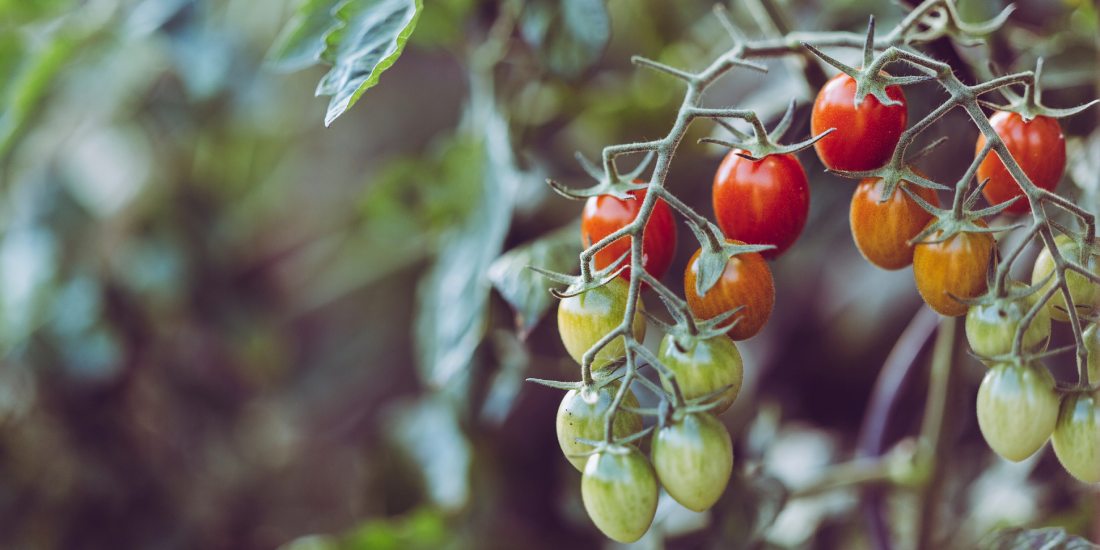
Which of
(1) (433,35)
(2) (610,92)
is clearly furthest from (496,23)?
(2) (610,92)

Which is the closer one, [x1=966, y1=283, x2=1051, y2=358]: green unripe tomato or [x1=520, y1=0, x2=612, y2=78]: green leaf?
[x1=966, y1=283, x2=1051, y2=358]: green unripe tomato

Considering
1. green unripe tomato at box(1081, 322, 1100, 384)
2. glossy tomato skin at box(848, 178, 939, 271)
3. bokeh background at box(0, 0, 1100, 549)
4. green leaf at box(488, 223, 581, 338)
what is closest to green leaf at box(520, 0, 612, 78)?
bokeh background at box(0, 0, 1100, 549)

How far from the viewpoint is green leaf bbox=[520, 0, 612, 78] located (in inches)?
24.2

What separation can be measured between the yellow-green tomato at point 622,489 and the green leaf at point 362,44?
0.64ft

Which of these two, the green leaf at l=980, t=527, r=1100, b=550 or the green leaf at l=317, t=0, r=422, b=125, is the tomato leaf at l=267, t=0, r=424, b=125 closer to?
the green leaf at l=317, t=0, r=422, b=125

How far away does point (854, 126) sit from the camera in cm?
43

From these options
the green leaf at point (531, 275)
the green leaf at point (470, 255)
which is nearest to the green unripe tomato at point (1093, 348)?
the green leaf at point (531, 275)

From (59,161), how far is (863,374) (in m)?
1.01

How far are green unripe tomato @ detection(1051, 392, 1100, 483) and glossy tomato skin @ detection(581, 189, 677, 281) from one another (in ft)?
0.64

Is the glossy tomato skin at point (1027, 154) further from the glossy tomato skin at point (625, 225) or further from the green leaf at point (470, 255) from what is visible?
the green leaf at point (470, 255)

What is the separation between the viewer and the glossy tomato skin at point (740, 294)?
16.6 inches

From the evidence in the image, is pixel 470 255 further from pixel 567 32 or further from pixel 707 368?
pixel 707 368

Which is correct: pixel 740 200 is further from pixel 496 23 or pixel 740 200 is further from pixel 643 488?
pixel 496 23

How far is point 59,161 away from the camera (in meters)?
1.18
